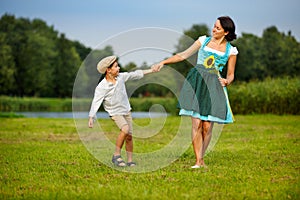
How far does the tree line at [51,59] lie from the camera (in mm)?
52744

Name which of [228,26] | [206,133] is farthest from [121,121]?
[228,26]

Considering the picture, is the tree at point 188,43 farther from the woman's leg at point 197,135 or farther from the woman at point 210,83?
the woman's leg at point 197,135

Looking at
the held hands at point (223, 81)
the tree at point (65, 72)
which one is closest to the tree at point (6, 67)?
the tree at point (65, 72)

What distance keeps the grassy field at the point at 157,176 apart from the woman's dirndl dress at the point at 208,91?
788mm

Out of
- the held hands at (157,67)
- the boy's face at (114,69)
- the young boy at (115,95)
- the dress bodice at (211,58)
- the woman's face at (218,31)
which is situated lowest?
the young boy at (115,95)

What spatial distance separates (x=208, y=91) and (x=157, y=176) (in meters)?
1.43

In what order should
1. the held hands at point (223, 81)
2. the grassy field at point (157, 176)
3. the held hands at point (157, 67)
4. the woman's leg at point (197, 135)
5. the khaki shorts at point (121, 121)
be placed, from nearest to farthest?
the grassy field at point (157, 176), the held hands at point (223, 81), the woman's leg at point (197, 135), the khaki shorts at point (121, 121), the held hands at point (157, 67)

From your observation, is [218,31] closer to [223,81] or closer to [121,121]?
[223,81]

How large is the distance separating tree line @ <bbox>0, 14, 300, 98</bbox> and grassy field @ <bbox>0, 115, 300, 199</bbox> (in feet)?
129

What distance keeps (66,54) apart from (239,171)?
55.1m

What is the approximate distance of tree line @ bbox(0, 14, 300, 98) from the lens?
5274 cm

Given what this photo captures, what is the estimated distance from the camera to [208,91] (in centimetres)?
628

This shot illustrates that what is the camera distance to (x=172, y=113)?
23.2 m

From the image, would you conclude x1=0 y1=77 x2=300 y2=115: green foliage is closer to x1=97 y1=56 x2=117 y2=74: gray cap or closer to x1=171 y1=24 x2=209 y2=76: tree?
x1=171 y1=24 x2=209 y2=76: tree
